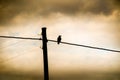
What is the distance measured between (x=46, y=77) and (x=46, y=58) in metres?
1.22

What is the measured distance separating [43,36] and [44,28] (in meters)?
0.52

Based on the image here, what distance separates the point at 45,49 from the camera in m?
19.0

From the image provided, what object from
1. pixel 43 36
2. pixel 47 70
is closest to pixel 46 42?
pixel 43 36

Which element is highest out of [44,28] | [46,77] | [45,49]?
[44,28]

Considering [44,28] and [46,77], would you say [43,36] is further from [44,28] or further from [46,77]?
[46,77]

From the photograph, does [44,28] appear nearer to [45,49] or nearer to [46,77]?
[45,49]

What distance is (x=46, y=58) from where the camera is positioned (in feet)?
61.8

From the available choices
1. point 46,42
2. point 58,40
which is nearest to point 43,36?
point 46,42

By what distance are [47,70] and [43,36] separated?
2189 millimetres

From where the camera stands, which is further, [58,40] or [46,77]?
[58,40]

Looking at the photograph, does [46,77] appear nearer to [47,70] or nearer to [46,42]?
[47,70]

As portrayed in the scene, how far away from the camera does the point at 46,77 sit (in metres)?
18.3

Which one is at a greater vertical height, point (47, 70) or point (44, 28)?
point (44, 28)

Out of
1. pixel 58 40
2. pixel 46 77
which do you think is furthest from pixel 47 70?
pixel 58 40
